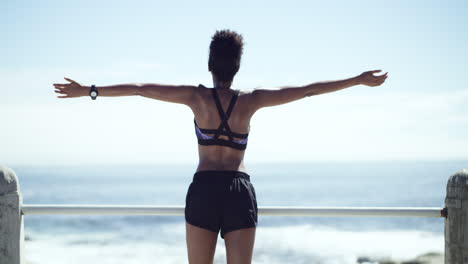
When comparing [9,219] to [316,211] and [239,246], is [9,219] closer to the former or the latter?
[239,246]

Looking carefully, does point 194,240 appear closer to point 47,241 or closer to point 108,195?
point 47,241

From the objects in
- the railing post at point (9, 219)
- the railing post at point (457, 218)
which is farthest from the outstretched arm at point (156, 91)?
the railing post at point (457, 218)

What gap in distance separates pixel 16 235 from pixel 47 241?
20.4m

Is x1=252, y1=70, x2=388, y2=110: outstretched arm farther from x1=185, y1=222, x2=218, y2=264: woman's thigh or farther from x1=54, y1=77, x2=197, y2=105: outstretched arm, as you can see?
x1=185, y1=222, x2=218, y2=264: woman's thigh

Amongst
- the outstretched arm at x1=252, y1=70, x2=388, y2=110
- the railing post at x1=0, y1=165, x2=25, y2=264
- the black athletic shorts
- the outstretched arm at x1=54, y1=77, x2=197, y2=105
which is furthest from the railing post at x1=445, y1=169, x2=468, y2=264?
the railing post at x1=0, y1=165, x2=25, y2=264

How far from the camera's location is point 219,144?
2.73 m

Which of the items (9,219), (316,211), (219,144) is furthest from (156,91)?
(9,219)

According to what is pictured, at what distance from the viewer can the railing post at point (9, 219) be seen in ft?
10.8

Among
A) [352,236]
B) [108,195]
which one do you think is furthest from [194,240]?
[108,195]

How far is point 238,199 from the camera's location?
2727 millimetres

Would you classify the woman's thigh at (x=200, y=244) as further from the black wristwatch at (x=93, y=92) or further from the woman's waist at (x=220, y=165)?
the black wristwatch at (x=93, y=92)

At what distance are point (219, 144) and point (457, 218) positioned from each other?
1747 mm

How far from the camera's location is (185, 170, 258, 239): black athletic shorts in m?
2.69

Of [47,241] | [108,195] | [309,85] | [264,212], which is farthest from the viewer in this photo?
[108,195]
